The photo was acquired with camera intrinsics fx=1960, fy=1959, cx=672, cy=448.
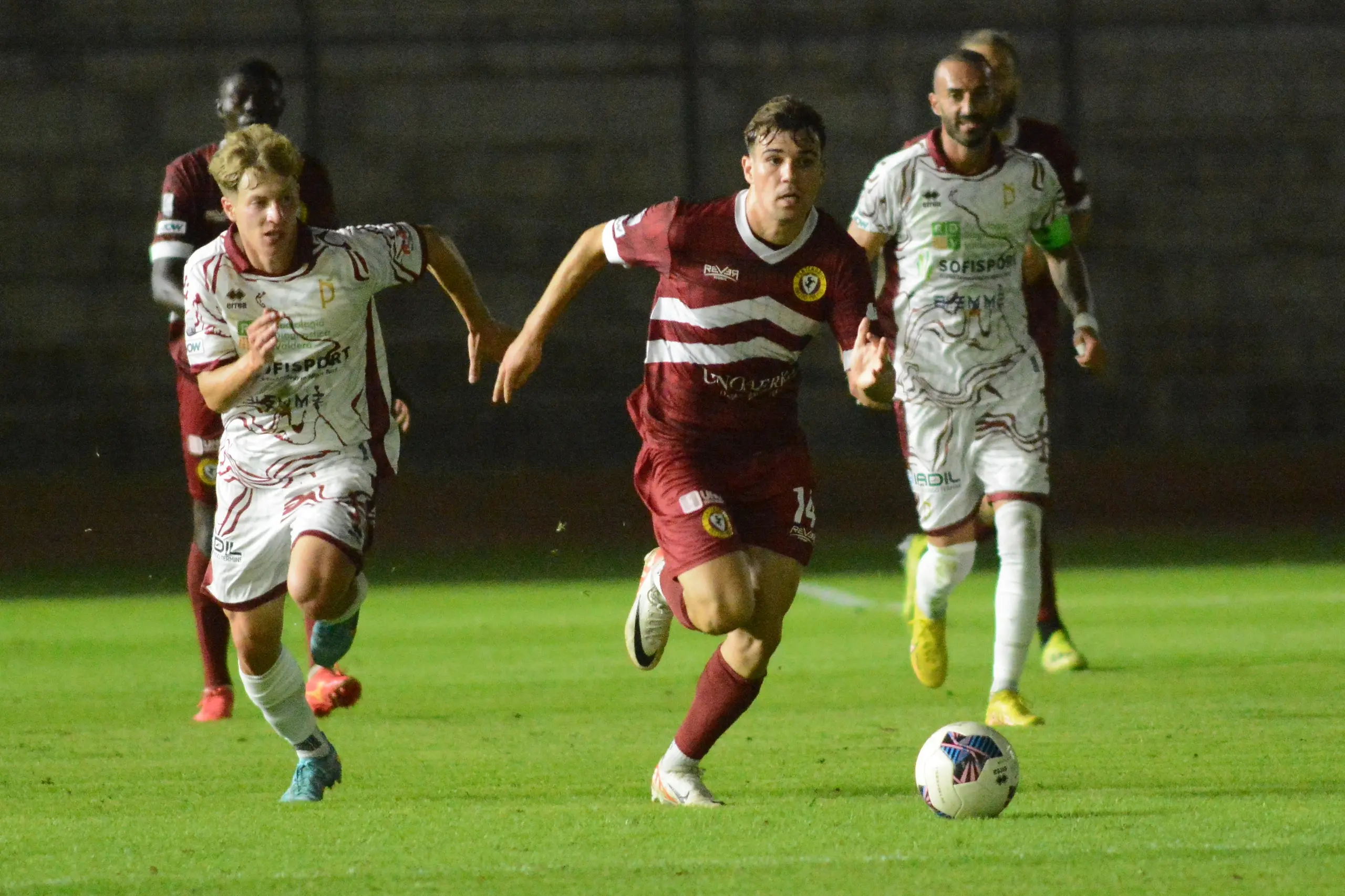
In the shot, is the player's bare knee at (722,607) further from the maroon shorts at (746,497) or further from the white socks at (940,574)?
the white socks at (940,574)

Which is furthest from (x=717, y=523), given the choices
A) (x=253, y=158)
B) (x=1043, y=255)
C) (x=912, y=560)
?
(x=912, y=560)

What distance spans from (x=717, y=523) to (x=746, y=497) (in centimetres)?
15

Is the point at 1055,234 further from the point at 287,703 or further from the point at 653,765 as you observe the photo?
the point at 287,703

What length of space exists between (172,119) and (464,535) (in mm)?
3976

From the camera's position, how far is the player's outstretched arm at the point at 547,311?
14.8 feet

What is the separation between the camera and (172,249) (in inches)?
230

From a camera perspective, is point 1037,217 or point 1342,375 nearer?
point 1037,217

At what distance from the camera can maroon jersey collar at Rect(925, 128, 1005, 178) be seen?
6.00 m

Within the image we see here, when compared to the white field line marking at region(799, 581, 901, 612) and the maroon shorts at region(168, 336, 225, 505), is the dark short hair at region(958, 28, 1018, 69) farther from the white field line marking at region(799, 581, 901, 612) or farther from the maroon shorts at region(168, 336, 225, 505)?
the white field line marking at region(799, 581, 901, 612)

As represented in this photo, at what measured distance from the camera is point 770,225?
457cm

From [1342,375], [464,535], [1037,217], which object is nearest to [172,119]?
[464,535]

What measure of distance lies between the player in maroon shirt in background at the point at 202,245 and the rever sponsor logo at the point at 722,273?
136 cm

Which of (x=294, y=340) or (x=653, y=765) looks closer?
(x=294, y=340)

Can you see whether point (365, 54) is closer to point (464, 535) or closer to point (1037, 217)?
point (464, 535)
